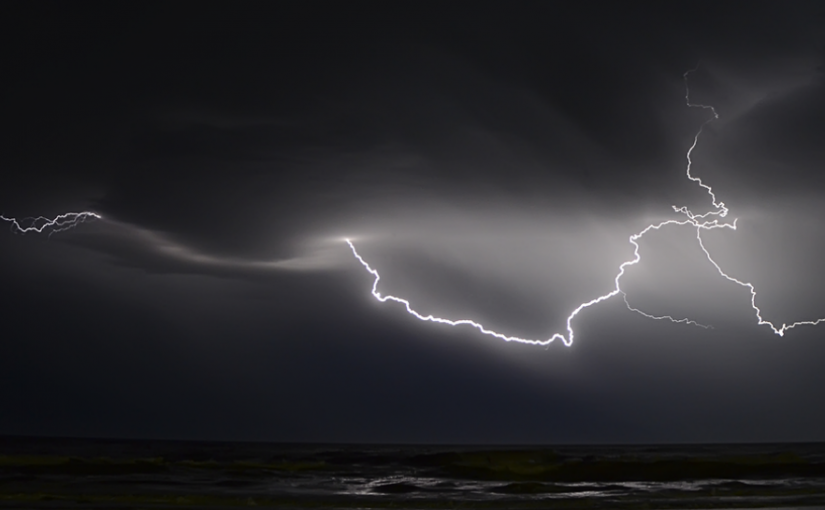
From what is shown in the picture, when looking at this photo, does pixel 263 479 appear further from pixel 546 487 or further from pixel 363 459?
pixel 363 459

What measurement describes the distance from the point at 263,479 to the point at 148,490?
222 inches

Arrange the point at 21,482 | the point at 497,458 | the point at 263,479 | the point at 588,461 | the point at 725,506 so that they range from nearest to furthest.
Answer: the point at 725,506 < the point at 21,482 < the point at 263,479 < the point at 588,461 < the point at 497,458

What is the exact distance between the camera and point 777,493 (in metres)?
18.2

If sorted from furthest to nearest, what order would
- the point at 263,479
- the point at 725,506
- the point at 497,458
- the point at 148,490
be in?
the point at 497,458 < the point at 263,479 < the point at 148,490 < the point at 725,506

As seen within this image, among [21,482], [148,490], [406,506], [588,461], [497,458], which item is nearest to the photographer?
[406,506]

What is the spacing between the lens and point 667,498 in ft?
53.5

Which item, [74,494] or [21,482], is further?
[21,482]

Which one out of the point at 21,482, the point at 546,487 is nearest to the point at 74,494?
the point at 21,482

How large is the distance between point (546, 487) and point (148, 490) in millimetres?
11060

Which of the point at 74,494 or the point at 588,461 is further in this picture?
the point at 588,461

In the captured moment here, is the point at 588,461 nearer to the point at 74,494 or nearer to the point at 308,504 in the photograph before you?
the point at 308,504

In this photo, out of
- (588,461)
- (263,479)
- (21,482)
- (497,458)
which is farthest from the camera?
(497,458)

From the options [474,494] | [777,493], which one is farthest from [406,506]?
[777,493]

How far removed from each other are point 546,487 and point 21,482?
1521cm
